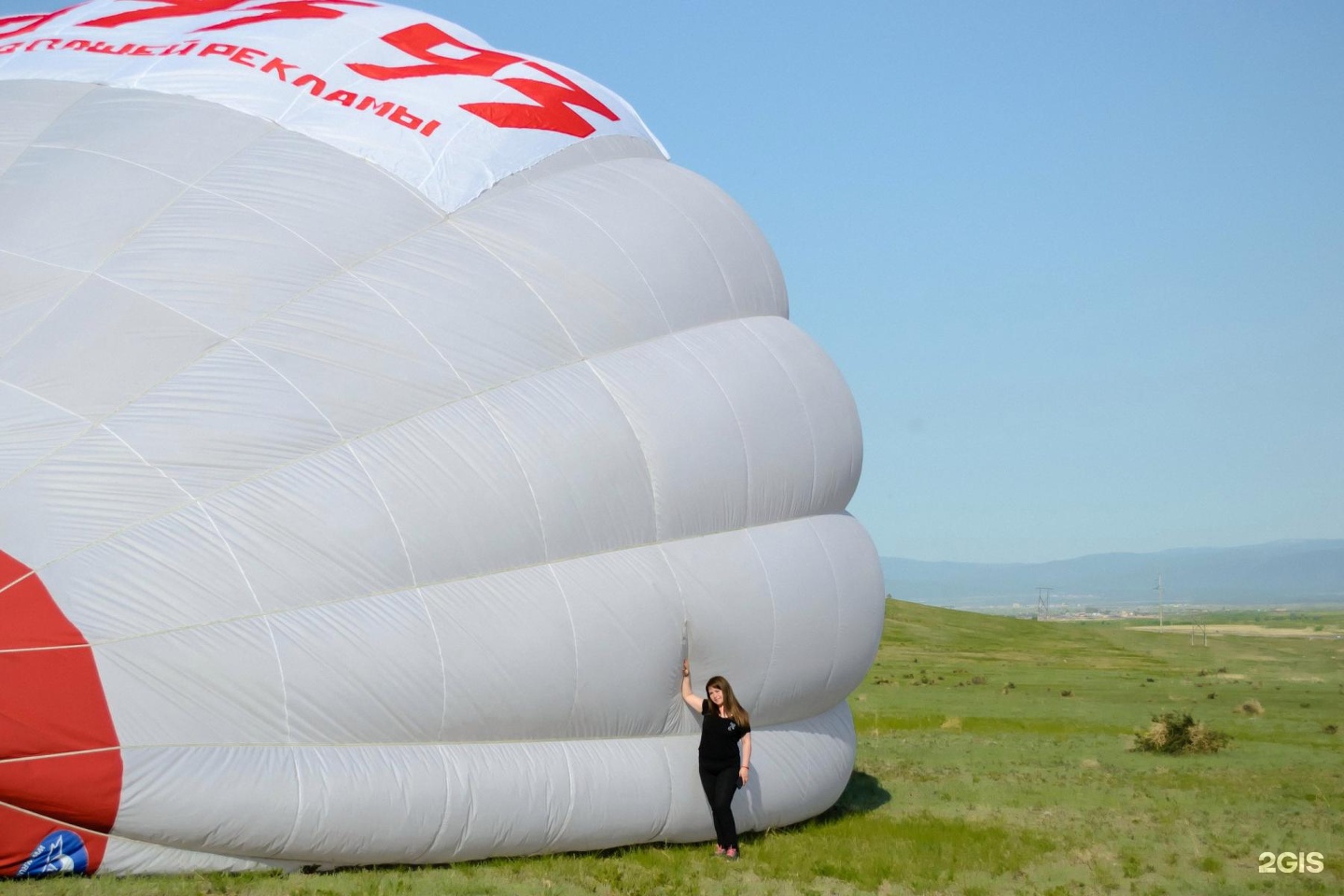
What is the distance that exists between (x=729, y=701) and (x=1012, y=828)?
12.9ft

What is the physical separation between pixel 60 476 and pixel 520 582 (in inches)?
113

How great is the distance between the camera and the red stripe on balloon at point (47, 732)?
6992mm

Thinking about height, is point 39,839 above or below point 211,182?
below

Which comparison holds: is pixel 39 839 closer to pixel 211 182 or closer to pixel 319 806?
pixel 319 806

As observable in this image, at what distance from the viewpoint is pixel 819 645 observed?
11.0 metres

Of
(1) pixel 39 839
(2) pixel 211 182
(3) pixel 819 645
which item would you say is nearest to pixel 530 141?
(2) pixel 211 182

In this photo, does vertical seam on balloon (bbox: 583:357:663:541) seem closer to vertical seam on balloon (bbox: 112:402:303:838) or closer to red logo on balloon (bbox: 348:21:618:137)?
red logo on balloon (bbox: 348:21:618:137)

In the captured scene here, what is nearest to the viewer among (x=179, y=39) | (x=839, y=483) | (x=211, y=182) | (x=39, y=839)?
(x=39, y=839)

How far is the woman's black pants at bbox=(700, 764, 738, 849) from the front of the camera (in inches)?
383

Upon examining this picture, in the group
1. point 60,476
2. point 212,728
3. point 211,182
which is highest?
point 211,182

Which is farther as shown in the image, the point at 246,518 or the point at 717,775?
the point at 717,775

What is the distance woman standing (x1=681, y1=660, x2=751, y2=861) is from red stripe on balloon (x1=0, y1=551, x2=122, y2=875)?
13.4ft

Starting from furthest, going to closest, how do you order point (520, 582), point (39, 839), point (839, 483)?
point (839, 483) → point (520, 582) → point (39, 839)

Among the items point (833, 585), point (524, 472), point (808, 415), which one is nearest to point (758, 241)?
point (808, 415)
